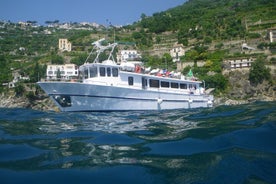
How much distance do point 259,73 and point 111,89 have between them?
124 ft

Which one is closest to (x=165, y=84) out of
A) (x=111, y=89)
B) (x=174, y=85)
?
(x=174, y=85)

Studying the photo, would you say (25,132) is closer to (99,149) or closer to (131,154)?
(99,149)

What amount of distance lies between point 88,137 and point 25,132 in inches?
66.7

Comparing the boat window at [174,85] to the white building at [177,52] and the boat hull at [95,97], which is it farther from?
the white building at [177,52]

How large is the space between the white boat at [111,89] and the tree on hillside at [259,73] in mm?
33060

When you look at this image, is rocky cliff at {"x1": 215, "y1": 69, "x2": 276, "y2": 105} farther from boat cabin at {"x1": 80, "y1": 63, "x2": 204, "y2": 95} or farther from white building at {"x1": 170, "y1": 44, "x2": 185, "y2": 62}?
boat cabin at {"x1": 80, "y1": 63, "x2": 204, "y2": 95}

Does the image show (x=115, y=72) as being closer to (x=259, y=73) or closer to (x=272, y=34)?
(x=259, y=73)

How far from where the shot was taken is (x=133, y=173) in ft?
12.0

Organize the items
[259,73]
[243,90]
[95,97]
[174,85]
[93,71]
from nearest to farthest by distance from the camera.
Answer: [95,97], [93,71], [174,85], [259,73], [243,90]

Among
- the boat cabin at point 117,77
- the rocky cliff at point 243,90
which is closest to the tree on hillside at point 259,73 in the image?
the rocky cliff at point 243,90

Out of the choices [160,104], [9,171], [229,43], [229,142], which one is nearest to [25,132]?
[9,171]

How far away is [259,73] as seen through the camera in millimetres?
46844

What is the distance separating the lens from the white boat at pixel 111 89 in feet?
51.4

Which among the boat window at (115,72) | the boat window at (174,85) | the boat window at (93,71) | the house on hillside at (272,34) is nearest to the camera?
the boat window at (115,72)
